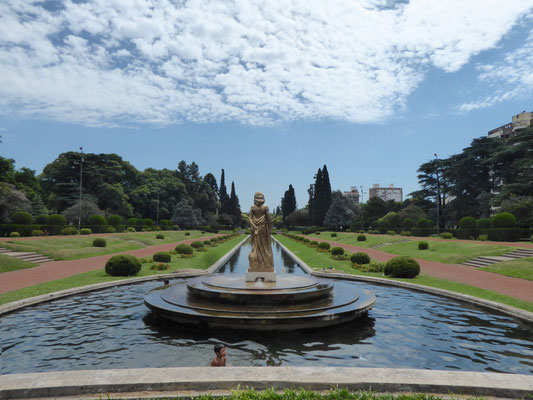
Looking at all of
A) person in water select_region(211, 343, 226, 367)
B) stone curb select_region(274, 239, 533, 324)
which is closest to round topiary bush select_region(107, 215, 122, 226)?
stone curb select_region(274, 239, 533, 324)

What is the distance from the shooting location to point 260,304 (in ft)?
29.1

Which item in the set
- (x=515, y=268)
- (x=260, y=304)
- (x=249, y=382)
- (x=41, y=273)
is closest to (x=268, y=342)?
(x=260, y=304)

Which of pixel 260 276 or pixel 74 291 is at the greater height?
pixel 260 276

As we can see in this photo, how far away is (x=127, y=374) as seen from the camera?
191 inches

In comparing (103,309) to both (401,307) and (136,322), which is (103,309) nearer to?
(136,322)

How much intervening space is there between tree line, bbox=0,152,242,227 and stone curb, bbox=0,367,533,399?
4346cm

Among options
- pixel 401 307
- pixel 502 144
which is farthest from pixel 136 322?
pixel 502 144

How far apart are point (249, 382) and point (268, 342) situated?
2.50 meters

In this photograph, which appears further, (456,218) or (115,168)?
(115,168)

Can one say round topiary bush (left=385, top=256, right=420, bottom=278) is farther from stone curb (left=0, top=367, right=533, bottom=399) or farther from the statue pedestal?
stone curb (left=0, top=367, right=533, bottom=399)

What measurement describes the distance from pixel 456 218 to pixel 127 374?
191 feet

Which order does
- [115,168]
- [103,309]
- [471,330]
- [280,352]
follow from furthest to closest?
1. [115,168]
2. [103,309]
3. [471,330]
4. [280,352]

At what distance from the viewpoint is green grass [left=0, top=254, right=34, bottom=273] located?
1848 cm

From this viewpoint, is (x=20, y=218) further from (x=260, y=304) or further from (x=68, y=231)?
(x=260, y=304)
